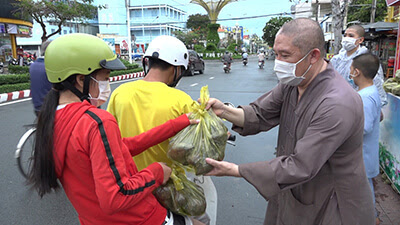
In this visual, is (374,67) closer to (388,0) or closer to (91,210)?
(91,210)

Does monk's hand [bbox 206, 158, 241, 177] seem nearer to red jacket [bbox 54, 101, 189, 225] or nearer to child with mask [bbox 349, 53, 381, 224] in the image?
red jacket [bbox 54, 101, 189, 225]

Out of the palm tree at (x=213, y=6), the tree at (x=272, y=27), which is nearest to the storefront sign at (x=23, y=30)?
the palm tree at (x=213, y=6)

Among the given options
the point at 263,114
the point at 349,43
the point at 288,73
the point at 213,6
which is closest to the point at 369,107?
the point at 263,114

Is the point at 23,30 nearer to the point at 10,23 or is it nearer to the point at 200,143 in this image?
the point at 10,23

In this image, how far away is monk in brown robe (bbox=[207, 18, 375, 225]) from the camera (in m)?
1.46

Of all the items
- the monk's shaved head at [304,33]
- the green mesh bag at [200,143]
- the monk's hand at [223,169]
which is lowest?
the monk's hand at [223,169]

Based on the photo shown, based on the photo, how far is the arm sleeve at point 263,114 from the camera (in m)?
2.09

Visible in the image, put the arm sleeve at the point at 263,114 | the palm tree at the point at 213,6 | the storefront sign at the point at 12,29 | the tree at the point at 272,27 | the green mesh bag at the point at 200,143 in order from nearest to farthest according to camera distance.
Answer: the green mesh bag at the point at 200,143
the arm sleeve at the point at 263,114
the storefront sign at the point at 12,29
the palm tree at the point at 213,6
the tree at the point at 272,27

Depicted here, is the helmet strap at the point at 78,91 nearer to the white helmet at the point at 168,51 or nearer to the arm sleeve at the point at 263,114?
the white helmet at the point at 168,51

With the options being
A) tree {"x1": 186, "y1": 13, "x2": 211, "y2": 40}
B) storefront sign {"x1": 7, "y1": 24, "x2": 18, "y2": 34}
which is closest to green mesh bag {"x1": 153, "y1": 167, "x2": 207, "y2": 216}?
storefront sign {"x1": 7, "y1": 24, "x2": 18, "y2": 34}

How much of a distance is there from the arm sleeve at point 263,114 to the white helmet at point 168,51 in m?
0.60

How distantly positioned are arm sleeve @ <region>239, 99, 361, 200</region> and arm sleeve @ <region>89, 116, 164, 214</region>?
26.3 inches

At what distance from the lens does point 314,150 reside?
1.44 m

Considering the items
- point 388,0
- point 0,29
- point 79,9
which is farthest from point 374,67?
point 0,29
